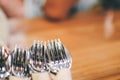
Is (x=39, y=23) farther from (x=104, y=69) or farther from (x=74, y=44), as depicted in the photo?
(x=104, y=69)

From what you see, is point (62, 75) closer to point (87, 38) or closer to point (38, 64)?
point (38, 64)

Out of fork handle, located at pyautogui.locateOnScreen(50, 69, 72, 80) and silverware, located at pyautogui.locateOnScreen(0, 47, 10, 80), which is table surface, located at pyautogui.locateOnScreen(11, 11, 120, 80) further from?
silverware, located at pyautogui.locateOnScreen(0, 47, 10, 80)

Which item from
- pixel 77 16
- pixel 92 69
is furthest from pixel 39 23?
pixel 92 69

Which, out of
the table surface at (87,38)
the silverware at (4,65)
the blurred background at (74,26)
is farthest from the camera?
the blurred background at (74,26)

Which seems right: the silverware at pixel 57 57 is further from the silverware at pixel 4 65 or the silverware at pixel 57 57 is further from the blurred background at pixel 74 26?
the blurred background at pixel 74 26

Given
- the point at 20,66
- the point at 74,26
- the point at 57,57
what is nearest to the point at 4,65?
the point at 20,66

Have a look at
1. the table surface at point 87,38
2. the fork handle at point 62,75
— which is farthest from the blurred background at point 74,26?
the fork handle at point 62,75

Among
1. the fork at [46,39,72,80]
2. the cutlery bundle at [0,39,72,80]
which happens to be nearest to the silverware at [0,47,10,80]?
the cutlery bundle at [0,39,72,80]
